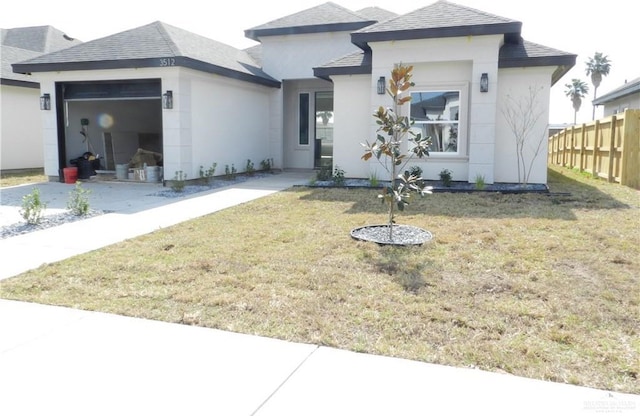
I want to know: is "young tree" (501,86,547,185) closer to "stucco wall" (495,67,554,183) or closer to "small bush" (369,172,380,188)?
"stucco wall" (495,67,554,183)

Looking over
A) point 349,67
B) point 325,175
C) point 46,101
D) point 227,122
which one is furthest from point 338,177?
point 46,101

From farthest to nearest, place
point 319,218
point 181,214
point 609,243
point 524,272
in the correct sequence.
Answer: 1. point 181,214
2. point 319,218
3. point 609,243
4. point 524,272

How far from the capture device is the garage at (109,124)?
1327 cm

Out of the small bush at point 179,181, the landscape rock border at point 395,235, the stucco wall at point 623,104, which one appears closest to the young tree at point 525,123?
the landscape rock border at point 395,235

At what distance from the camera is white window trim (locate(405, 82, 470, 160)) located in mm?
11852

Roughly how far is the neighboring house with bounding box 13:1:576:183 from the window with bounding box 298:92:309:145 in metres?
1.77

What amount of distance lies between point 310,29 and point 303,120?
3189 millimetres

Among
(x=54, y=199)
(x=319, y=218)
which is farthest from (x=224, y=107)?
(x=319, y=218)

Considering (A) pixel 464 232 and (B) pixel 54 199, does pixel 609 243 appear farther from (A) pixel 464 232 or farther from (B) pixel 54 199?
(B) pixel 54 199

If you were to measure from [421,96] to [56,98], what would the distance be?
32.0ft

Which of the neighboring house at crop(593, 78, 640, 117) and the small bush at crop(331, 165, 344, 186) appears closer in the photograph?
the small bush at crop(331, 165, 344, 186)

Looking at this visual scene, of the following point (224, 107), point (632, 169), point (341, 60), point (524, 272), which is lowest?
point (524, 272)

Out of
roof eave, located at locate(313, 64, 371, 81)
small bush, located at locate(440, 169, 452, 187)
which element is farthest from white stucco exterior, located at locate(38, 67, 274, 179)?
small bush, located at locate(440, 169, 452, 187)

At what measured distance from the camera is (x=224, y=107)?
47.3 feet
